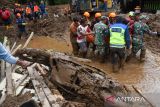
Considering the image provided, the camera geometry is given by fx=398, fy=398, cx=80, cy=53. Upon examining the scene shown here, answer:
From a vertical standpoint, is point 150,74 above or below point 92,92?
below

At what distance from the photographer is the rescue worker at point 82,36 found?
43.5 ft

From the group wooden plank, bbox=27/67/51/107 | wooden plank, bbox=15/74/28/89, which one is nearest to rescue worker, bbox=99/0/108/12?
wooden plank, bbox=27/67/51/107

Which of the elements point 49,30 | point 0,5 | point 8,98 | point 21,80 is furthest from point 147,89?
point 0,5

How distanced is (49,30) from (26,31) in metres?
1.23

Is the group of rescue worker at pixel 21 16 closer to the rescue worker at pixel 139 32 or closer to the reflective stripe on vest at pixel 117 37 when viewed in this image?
the rescue worker at pixel 139 32

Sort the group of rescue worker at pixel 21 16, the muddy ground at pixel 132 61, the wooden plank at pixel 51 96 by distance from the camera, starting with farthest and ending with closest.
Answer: the group of rescue worker at pixel 21 16
the muddy ground at pixel 132 61
the wooden plank at pixel 51 96

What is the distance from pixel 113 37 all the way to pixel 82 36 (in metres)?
1.80

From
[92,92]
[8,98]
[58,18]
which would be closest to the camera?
[8,98]

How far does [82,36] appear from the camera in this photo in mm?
13461

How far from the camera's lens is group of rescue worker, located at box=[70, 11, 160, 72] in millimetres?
11977

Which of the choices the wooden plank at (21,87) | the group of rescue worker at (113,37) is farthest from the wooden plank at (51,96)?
the group of rescue worker at (113,37)

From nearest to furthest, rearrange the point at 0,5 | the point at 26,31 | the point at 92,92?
the point at 92,92 → the point at 26,31 → the point at 0,5

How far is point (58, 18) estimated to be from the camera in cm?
2472

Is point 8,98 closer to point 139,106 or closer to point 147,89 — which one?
point 139,106
